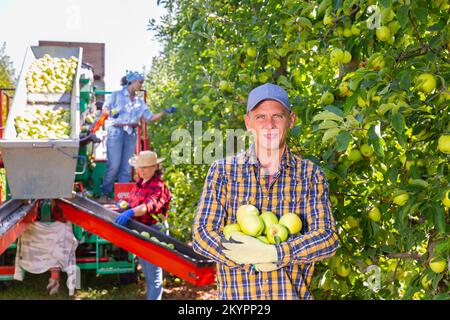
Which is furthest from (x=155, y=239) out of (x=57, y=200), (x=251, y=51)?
(x=251, y=51)

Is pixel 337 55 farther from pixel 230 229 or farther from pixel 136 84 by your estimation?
pixel 136 84

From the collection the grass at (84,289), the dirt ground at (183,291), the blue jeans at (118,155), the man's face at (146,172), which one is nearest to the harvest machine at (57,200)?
the man's face at (146,172)

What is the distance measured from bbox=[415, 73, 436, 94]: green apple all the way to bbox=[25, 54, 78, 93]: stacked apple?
4.38 metres

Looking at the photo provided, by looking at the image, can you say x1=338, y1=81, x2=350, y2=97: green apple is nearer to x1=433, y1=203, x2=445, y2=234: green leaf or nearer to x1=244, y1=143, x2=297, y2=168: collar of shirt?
x1=244, y1=143, x2=297, y2=168: collar of shirt

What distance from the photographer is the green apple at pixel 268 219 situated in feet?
6.25

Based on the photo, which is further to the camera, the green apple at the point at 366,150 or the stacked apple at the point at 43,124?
the stacked apple at the point at 43,124

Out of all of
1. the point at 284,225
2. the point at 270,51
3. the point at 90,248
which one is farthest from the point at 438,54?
the point at 90,248

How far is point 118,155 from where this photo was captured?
6.43 m

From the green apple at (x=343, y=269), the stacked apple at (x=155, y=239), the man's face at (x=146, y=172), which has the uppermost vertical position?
the man's face at (x=146, y=172)

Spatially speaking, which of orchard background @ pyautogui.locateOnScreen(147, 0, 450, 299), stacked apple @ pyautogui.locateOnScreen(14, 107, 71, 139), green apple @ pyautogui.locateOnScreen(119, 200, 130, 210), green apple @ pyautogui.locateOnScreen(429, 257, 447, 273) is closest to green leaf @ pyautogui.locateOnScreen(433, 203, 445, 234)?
orchard background @ pyautogui.locateOnScreen(147, 0, 450, 299)

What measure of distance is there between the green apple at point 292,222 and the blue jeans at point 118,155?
4716 mm

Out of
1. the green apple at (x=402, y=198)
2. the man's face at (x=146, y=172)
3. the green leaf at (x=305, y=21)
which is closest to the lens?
the green apple at (x=402, y=198)

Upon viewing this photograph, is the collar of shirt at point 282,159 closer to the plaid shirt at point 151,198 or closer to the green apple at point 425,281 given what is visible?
the green apple at point 425,281

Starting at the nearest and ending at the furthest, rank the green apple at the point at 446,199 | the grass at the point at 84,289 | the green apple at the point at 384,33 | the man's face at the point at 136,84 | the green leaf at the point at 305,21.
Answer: the green apple at the point at 446,199
the green apple at the point at 384,33
the green leaf at the point at 305,21
the grass at the point at 84,289
the man's face at the point at 136,84
